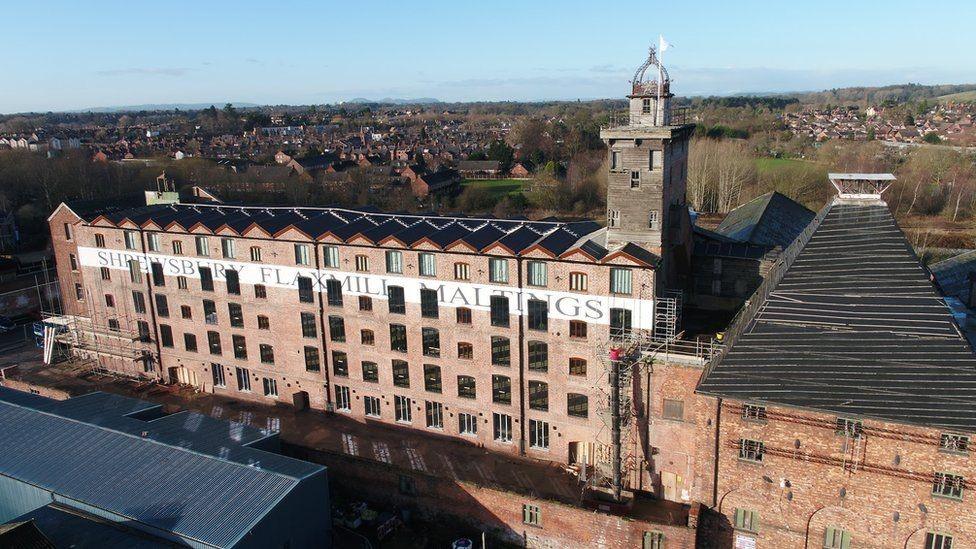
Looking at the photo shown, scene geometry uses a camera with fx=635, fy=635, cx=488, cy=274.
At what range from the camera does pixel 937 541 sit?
75.5 ft

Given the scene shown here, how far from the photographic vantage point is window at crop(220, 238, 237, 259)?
38.9 metres

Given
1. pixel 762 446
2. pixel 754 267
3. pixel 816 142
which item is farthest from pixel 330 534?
pixel 816 142

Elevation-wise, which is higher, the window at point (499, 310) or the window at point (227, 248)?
the window at point (227, 248)

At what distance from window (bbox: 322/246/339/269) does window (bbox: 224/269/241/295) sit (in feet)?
22.1

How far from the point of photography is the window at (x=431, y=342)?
1345 inches

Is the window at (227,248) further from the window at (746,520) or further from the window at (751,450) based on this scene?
the window at (746,520)

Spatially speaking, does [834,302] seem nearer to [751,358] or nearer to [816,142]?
[751,358]

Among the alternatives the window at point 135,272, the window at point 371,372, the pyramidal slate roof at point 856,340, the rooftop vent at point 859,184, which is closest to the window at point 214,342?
the window at point 135,272

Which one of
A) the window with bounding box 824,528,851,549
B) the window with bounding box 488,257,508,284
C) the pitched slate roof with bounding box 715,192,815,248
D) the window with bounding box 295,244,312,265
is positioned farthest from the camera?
the pitched slate roof with bounding box 715,192,815,248

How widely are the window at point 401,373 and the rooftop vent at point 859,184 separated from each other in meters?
22.9

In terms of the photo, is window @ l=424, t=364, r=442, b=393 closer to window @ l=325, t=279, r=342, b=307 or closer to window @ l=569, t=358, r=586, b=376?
window @ l=325, t=279, r=342, b=307

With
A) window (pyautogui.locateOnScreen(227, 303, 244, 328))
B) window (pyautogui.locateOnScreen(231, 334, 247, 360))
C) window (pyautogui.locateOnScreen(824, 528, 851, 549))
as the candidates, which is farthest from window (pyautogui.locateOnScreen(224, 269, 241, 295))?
window (pyautogui.locateOnScreen(824, 528, 851, 549))

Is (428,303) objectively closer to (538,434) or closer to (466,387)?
(466,387)

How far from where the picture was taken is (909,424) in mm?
21938
